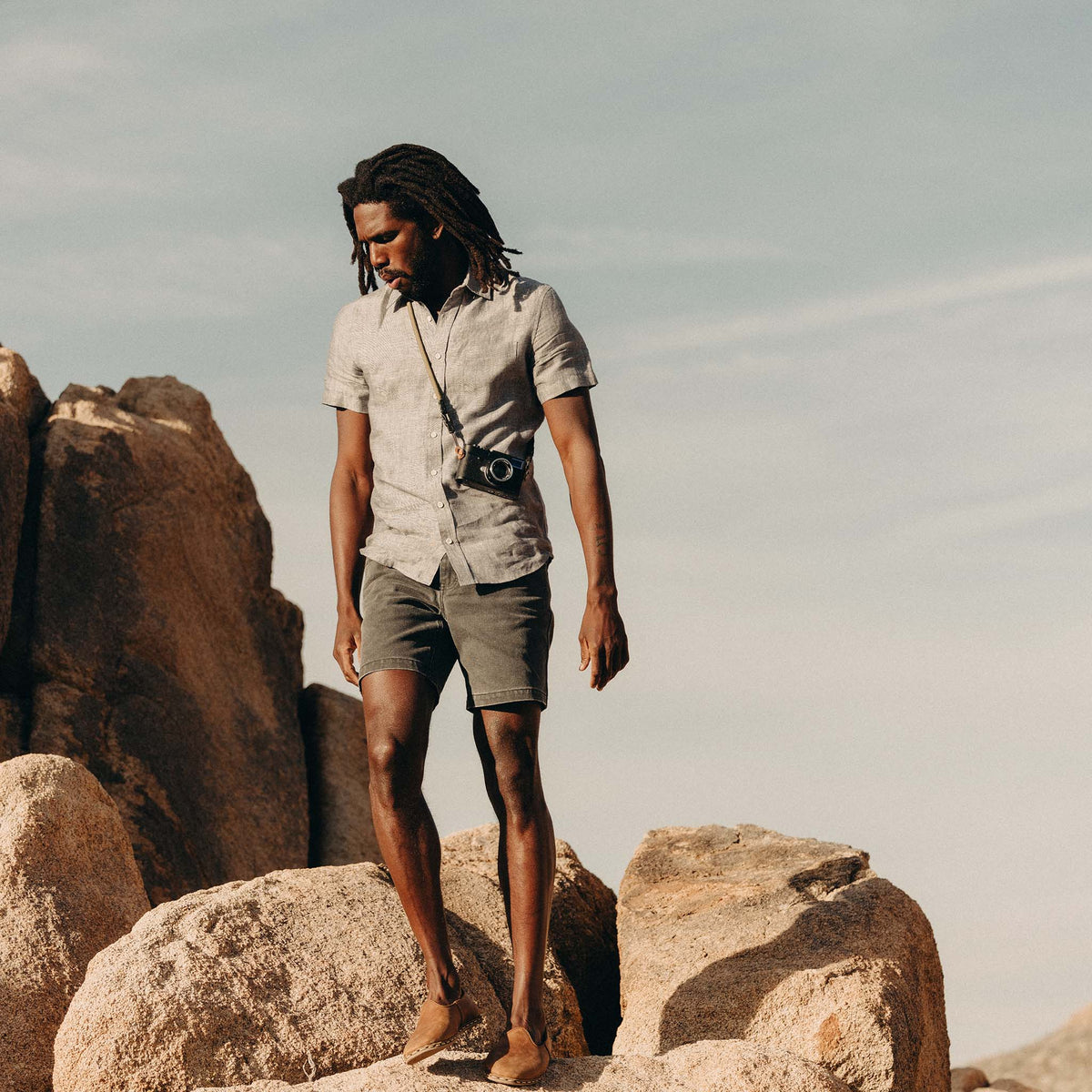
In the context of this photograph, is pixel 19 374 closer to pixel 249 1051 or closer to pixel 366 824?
pixel 366 824

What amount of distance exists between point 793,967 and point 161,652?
17.7ft

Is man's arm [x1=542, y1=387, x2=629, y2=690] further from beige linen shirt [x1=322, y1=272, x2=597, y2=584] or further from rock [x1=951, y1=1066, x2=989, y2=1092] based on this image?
rock [x1=951, y1=1066, x2=989, y2=1092]

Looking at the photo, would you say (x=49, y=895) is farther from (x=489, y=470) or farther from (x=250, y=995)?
(x=489, y=470)

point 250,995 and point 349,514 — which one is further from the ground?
point 349,514

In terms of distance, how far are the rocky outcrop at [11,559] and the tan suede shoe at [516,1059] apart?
5.21 metres

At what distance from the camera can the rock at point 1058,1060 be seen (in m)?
15.1

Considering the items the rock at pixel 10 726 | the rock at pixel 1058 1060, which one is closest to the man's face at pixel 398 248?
the rock at pixel 10 726

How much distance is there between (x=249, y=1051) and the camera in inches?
187

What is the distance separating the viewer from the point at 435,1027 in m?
4.40

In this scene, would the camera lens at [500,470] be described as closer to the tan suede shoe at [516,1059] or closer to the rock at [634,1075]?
the tan suede shoe at [516,1059]

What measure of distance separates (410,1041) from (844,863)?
2.75m

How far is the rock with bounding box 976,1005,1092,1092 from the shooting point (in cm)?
1511

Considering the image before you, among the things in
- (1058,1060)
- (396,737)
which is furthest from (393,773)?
(1058,1060)

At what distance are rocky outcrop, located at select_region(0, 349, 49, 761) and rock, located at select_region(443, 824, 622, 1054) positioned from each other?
11.0 feet
